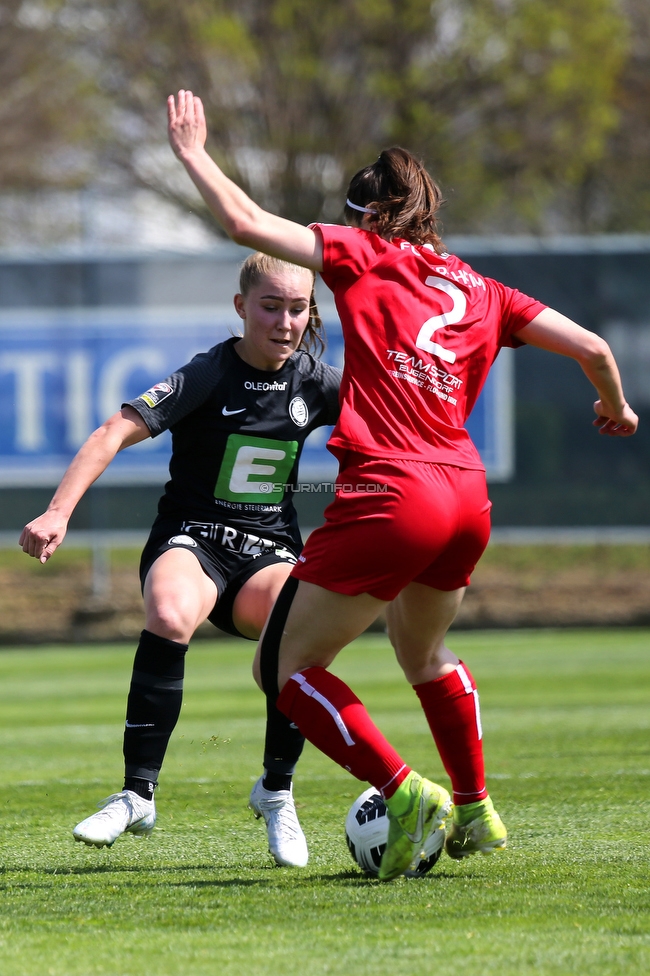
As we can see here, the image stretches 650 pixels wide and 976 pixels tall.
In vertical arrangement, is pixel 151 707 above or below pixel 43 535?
below

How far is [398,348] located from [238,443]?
3.68 feet

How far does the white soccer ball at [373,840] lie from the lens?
3549mm

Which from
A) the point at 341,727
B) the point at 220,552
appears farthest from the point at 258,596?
the point at 341,727

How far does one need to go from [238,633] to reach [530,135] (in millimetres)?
16896

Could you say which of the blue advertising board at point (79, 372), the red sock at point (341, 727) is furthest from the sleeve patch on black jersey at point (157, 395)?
the blue advertising board at point (79, 372)

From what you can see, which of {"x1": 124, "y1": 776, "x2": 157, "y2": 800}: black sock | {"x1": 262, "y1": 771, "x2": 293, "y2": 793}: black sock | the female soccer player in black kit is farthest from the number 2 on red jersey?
{"x1": 124, "y1": 776, "x2": 157, "y2": 800}: black sock

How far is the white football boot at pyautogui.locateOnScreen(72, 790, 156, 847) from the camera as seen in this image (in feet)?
12.6

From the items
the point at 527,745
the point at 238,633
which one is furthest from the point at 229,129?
the point at 238,633

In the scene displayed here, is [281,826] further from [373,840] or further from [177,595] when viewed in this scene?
[177,595]

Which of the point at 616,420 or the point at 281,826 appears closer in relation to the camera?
the point at 616,420

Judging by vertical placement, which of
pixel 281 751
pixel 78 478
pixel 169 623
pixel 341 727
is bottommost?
pixel 281 751

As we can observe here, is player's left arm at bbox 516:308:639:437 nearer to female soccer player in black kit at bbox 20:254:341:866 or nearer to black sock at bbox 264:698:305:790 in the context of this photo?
female soccer player in black kit at bbox 20:254:341:866

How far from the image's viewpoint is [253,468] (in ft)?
14.6

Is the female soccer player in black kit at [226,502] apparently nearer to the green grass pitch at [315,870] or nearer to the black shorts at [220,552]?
the black shorts at [220,552]
